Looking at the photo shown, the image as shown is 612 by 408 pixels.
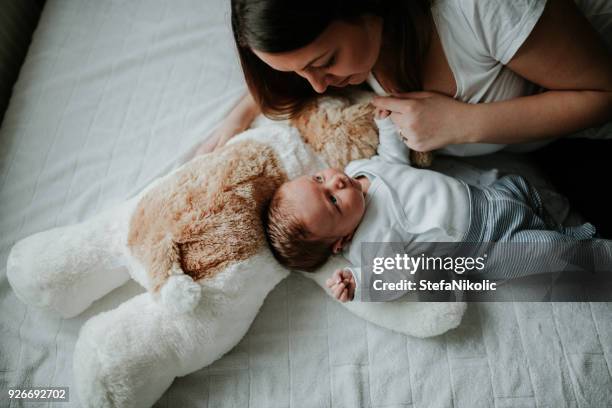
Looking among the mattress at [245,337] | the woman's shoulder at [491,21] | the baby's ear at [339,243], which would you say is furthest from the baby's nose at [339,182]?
the woman's shoulder at [491,21]

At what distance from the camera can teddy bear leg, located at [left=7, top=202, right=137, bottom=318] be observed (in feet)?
2.66

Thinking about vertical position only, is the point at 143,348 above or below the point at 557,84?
below

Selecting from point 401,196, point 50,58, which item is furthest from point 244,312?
point 50,58

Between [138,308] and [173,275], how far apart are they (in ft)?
0.35

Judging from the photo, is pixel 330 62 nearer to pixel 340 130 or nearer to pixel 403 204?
pixel 340 130

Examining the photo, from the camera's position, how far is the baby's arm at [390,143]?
915mm

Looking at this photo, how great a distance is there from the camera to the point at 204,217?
0.79m

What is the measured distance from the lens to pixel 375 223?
884mm

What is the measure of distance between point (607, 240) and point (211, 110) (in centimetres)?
90

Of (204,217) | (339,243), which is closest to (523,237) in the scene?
(339,243)

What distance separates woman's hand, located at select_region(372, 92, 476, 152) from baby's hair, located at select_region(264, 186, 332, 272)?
0.28 meters

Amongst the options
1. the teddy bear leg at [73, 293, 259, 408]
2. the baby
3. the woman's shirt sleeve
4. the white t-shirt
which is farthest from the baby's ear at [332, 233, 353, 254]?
the woman's shirt sleeve

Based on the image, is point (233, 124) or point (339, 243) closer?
point (339, 243)

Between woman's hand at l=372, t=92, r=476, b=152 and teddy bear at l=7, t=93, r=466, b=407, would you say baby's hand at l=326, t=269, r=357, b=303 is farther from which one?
woman's hand at l=372, t=92, r=476, b=152
